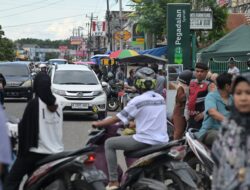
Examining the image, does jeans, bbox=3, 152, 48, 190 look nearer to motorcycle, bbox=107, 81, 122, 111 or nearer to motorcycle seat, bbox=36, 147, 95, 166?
motorcycle seat, bbox=36, 147, 95, 166

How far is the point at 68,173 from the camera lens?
19.6ft

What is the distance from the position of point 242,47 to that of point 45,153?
13.7 metres

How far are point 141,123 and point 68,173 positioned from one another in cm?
116

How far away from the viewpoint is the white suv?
17734 mm

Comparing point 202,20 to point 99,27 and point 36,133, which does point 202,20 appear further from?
point 99,27

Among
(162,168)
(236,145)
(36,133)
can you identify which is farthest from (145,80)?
(236,145)

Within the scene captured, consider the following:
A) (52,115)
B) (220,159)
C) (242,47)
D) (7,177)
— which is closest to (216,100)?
(52,115)

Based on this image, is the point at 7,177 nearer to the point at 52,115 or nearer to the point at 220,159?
the point at 52,115

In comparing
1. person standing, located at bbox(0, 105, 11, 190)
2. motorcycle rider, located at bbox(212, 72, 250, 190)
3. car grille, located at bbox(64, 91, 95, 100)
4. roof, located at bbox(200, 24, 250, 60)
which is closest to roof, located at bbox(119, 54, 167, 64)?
roof, located at bbox(200, 24, 250, 60)

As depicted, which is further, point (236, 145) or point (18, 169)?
point (18, 169)

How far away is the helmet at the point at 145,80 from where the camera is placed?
6.88 metres

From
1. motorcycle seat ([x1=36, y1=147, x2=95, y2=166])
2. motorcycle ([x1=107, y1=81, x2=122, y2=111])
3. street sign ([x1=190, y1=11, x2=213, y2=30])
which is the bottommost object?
motorcycle ([x1=107, y1=81, x2=122, y2=111])

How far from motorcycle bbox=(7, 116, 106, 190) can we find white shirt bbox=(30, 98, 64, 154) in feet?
0.33

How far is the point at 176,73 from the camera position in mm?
18188
